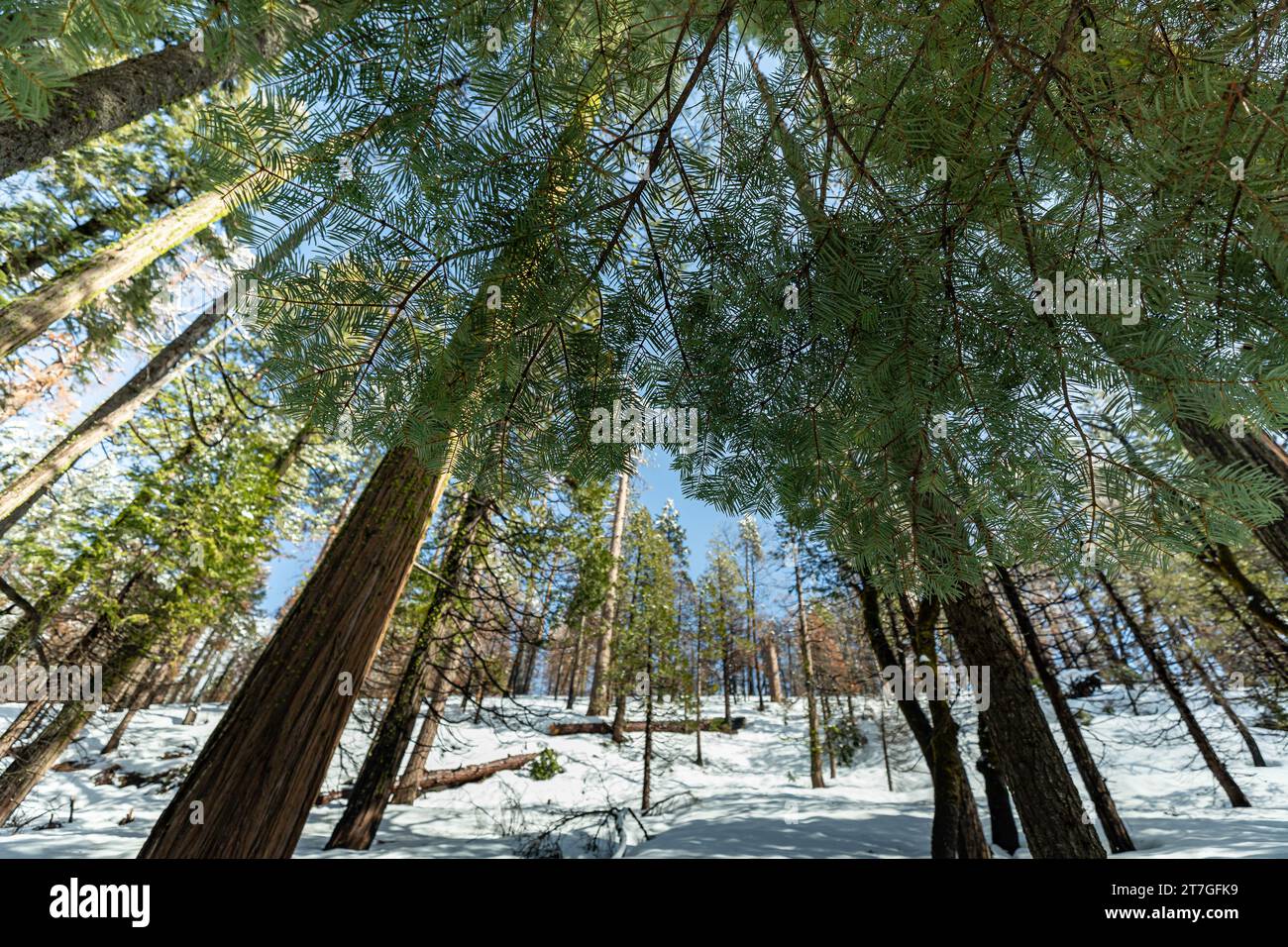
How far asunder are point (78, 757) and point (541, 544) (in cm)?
1274

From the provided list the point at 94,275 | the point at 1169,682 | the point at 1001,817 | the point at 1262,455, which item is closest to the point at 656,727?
the point at 1001,817

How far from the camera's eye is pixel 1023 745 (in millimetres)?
3686

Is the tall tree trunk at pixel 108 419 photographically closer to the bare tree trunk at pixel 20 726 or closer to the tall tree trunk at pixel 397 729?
the bare tree trunk at pixel 20 726

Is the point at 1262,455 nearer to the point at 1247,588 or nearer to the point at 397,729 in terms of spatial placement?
the point at 1247,588

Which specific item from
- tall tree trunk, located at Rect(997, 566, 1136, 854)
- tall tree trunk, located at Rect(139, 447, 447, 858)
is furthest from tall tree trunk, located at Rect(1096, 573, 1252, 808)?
tall tree trunk, located at Rect(139, 447, 447, 858)

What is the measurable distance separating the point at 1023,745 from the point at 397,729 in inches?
224

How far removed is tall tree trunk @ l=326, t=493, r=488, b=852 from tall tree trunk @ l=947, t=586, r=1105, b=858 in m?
4.45

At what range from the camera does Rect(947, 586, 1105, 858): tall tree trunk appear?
3416mm

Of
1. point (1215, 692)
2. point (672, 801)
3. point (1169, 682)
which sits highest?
point (1215, 692)

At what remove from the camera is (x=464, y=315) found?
125 cm

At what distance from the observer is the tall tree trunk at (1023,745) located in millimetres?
3416

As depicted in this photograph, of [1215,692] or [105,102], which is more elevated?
[105,102]
